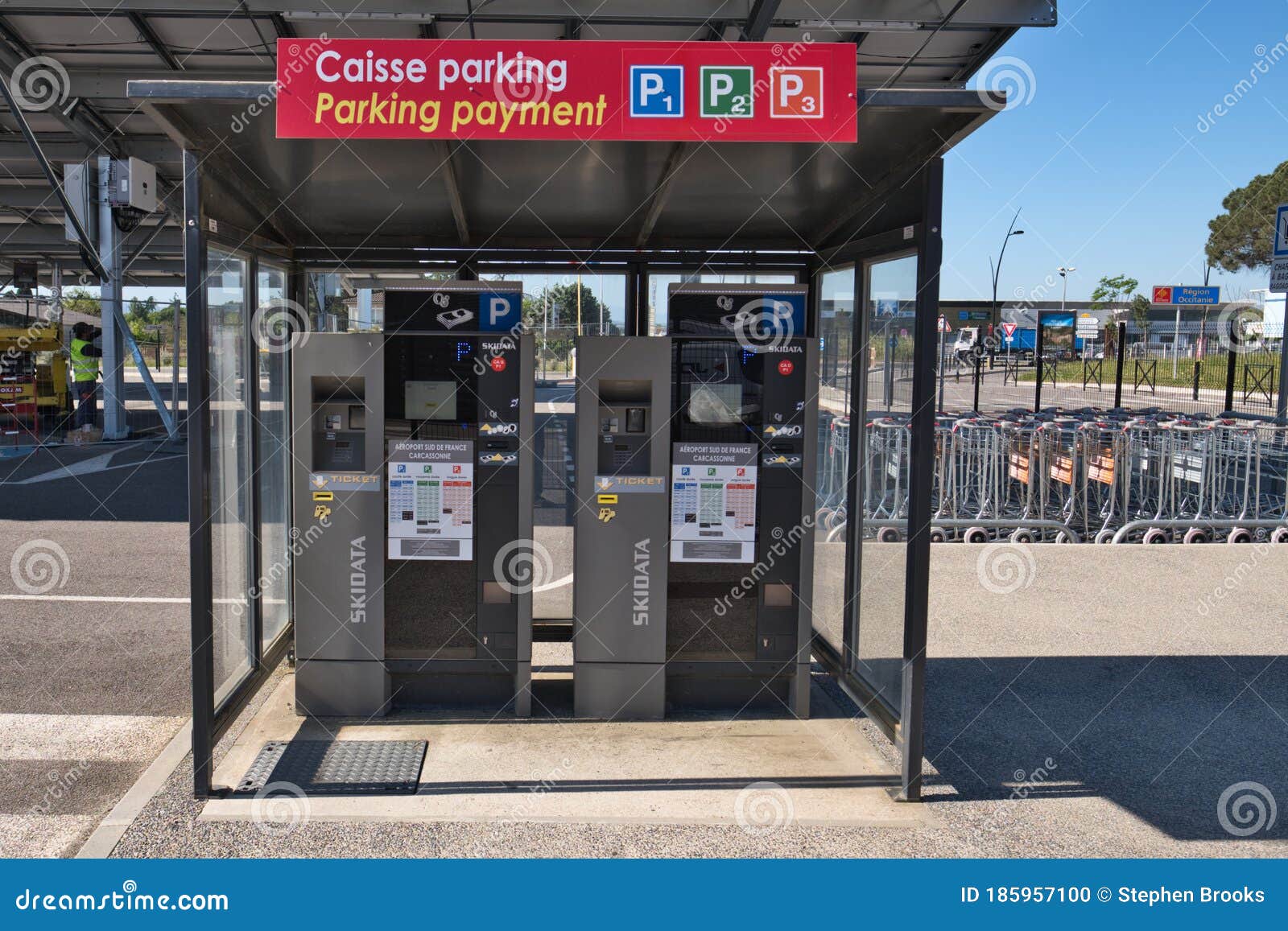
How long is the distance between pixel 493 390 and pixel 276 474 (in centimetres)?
156

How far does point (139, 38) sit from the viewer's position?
989cm

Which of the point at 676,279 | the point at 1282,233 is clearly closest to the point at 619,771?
the point at 676,279

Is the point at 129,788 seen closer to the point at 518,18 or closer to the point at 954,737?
the point at 954,737

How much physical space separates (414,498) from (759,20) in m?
6.26

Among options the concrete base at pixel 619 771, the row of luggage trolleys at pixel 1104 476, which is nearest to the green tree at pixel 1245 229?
the row of luggage trolleys at pixel 1104 476

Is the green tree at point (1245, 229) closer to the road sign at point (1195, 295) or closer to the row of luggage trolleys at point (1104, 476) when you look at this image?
the road sign at point (1195, 295)

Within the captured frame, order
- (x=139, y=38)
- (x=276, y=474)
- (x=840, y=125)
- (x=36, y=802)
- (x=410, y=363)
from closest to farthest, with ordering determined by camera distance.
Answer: (x=840, y=125), (x=36, y=802), (x=410, y=363), (x=276, y=474), (x=139, y=38)

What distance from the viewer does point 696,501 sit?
4840 millimetres

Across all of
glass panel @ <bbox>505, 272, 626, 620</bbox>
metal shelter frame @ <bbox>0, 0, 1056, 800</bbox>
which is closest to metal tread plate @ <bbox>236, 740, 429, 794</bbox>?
metal shelter frame @ <bbox>0, 0, 1056, 800</bbox>

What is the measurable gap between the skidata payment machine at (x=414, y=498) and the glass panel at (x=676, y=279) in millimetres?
1459

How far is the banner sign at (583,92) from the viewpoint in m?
3.64

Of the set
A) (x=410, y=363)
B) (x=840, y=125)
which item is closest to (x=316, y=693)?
(x=410, y=363)

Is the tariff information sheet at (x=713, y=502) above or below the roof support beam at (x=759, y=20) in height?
below

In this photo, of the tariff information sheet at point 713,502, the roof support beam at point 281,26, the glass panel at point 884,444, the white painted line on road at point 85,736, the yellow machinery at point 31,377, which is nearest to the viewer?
the white painted line on road at point 85,736
